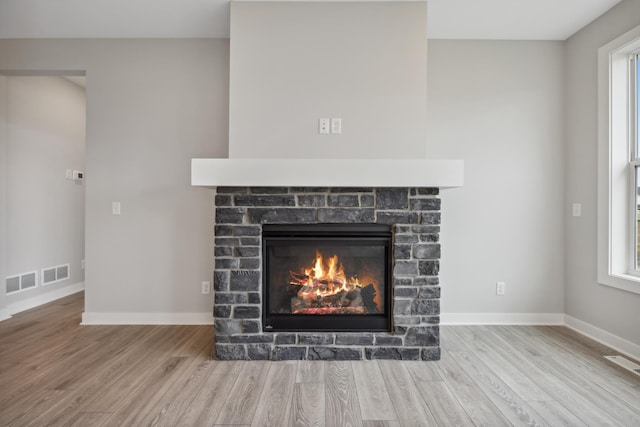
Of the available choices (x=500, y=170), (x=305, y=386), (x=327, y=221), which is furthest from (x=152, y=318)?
(x=500, y=170)

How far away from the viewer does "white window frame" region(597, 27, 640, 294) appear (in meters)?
2.67

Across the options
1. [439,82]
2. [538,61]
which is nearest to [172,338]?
[439,82]

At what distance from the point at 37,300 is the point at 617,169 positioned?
5.33m

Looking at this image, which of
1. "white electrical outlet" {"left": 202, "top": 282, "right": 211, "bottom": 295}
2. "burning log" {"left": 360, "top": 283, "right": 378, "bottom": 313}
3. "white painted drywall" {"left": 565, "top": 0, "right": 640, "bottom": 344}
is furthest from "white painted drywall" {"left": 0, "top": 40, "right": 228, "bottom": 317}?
"white painted drywall" {"left": 565, "top": 0, "right": 640, "bottom": 344}

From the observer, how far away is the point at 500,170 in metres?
3.16

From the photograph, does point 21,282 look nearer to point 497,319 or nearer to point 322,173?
point 322,173

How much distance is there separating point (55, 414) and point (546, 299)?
3575 millimetres

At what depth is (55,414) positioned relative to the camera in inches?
69.8

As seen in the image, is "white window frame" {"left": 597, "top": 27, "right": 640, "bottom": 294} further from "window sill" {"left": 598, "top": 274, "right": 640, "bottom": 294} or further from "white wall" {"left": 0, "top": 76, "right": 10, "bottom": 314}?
"white wall" {"left": 0, "top": 76, "right": 10, "bottom": 314}

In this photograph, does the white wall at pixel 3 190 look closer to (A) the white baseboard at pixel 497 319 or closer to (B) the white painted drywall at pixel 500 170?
(B) the white painted drywall at pixel 500 170

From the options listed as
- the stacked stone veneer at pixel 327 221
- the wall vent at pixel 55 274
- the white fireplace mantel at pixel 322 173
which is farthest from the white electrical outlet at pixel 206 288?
the wall vent at pixel 55 274

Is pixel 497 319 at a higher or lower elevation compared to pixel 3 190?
lower

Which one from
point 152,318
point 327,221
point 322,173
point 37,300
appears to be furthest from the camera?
point 37,300

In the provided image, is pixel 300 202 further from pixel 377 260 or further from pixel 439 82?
pixel 439 82
